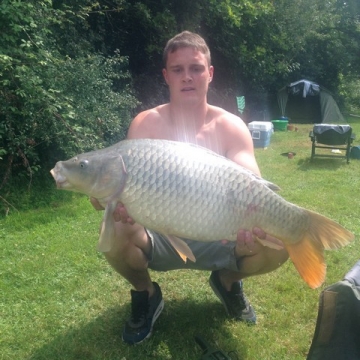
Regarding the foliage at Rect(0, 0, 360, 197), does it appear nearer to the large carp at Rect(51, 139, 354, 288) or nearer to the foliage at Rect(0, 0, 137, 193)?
the foliage at Rect(0, 0, 137, 193)

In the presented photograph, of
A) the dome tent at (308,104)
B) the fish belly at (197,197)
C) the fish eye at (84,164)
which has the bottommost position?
the dome tent at (308,104)

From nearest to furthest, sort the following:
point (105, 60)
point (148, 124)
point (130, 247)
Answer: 1. point (130, 247)
2. point (148, 124)
3. point (105, 60)

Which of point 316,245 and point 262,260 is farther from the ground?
point 316,245

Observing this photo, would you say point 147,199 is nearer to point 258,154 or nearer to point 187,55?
point 187,55

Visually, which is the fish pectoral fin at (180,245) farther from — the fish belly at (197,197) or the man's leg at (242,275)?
the man's leg at (242,275)

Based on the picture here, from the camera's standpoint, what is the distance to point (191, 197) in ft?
4.64

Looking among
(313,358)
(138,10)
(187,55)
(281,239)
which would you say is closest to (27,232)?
(187,55)

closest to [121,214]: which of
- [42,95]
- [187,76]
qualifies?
[187,76]

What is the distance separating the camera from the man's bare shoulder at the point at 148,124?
2045mm

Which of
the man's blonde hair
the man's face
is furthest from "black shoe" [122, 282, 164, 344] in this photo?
the man's blonde hair

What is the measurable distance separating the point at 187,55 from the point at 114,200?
86 centimetres

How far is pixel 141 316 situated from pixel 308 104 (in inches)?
480

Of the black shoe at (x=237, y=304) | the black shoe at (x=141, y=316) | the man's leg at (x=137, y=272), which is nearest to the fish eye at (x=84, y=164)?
the man's leg at (x=137, y=272)

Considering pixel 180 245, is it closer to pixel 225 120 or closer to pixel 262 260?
pixel 262 260
